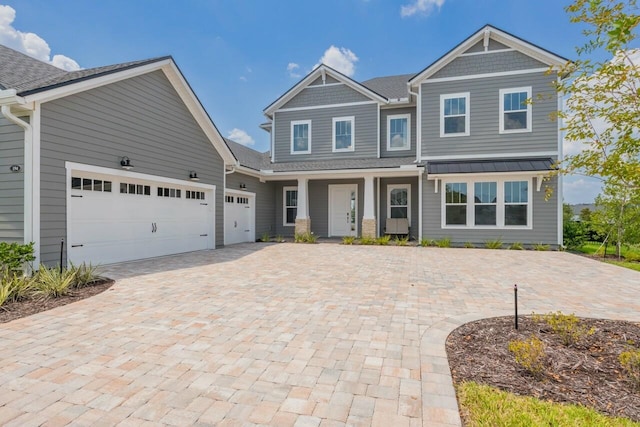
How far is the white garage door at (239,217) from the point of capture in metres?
13.5

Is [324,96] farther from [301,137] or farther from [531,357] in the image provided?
[531,357]

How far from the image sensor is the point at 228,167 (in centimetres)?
1301

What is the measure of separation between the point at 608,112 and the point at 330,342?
3.69 meters

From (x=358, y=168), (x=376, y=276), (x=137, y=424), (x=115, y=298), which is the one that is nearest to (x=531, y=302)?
(x=376, y=276)

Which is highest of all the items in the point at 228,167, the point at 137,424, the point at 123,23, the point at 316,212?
the point at 123,23

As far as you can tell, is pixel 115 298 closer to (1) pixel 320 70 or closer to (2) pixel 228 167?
(2) pixel 228 167

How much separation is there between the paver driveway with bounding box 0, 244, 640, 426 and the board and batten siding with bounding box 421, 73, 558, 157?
6.35 m

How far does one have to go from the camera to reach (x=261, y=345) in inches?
143

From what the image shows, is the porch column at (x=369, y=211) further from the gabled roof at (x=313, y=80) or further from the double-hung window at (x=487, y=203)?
the gabled roof at (x=313, y=80)

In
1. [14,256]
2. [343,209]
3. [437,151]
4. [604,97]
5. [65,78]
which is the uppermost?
[65,78]

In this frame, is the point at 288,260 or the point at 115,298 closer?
the point at 115,298

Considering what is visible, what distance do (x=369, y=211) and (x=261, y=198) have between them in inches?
206

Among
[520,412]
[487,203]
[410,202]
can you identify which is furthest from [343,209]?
[520,412]

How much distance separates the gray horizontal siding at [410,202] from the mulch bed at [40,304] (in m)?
11.7
